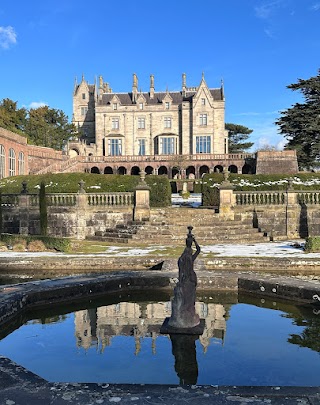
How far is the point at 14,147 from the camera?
49.6 meters

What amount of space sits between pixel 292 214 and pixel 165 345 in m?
19.0

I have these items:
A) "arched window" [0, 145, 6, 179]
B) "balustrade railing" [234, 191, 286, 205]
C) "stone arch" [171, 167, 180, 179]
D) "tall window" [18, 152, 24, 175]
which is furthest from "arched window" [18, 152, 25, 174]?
"balustrade railing" [234, 191, 286, 205]

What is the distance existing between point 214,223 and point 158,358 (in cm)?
1744

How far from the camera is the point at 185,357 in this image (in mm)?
6715

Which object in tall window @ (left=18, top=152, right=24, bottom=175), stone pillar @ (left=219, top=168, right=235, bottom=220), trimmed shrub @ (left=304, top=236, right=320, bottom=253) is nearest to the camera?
trimmed shrub @ (left=304, top=236, right=320, bottom=253)

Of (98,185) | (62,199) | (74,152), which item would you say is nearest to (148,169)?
(74,152)

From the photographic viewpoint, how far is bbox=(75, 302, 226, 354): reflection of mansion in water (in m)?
7.60

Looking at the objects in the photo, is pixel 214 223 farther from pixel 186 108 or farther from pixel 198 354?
pixel 186 108

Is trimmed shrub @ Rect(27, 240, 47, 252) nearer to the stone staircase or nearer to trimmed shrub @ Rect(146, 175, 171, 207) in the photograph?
the stone staircase

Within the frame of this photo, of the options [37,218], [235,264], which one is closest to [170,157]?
[37,218]

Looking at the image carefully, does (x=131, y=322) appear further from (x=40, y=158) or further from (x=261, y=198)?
(x=40, y=158)

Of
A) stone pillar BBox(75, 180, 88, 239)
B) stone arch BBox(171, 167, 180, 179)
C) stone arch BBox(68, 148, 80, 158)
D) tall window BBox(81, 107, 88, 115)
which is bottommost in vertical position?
stone pillar BBox(75, 180, 88, 239)

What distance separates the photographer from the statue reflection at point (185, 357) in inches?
235

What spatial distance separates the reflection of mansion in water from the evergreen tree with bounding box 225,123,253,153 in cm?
7944
